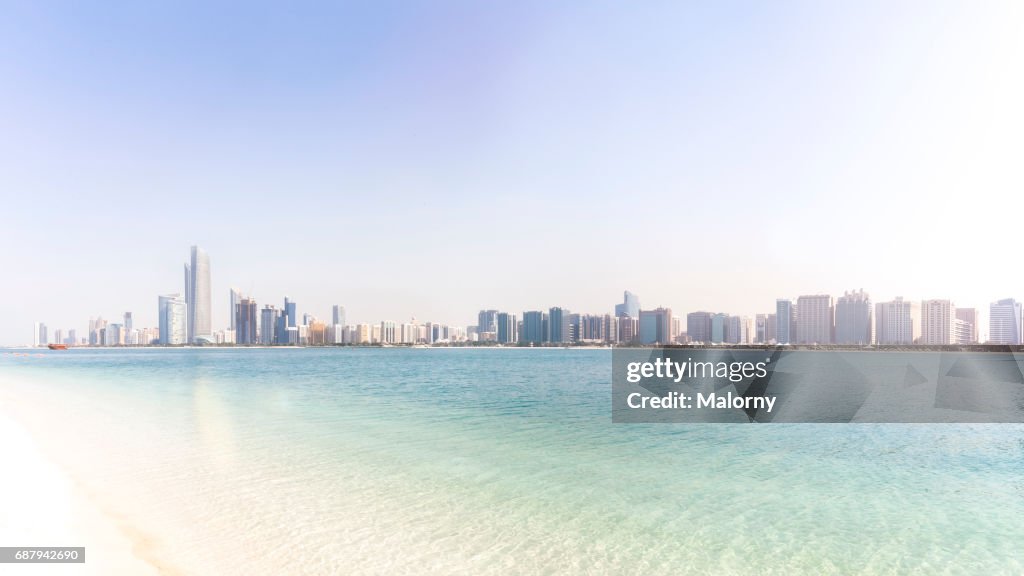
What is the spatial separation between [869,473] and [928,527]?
158 inches

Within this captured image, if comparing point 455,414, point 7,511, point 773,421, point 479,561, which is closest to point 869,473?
point 773,421

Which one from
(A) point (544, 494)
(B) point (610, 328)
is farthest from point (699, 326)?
(A) point (544, 494)

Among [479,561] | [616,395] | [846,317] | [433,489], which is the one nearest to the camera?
[479,561]

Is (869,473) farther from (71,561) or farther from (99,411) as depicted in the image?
(99,411)

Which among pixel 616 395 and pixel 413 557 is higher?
pixel 413 557

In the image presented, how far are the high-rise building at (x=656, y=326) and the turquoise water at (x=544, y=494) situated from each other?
130 meters

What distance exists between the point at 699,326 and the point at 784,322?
2033cm

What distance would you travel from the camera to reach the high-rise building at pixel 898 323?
12925 cm

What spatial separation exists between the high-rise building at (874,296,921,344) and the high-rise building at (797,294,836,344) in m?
11.8

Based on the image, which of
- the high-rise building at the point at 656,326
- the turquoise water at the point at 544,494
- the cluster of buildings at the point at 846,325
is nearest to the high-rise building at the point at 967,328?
the cluster of buildings at the point at 846,325

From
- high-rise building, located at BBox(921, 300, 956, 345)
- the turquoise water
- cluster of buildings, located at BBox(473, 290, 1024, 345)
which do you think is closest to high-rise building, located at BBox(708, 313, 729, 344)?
cluster of buildings, located at BBox(473, 290, 1024, 345)

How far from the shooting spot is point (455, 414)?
20.3 meters

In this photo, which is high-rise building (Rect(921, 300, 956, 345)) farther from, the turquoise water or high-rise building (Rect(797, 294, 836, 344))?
the turquoise water

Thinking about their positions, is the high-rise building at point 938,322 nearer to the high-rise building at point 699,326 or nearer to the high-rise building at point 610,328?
the high-rise building at point 699,326
